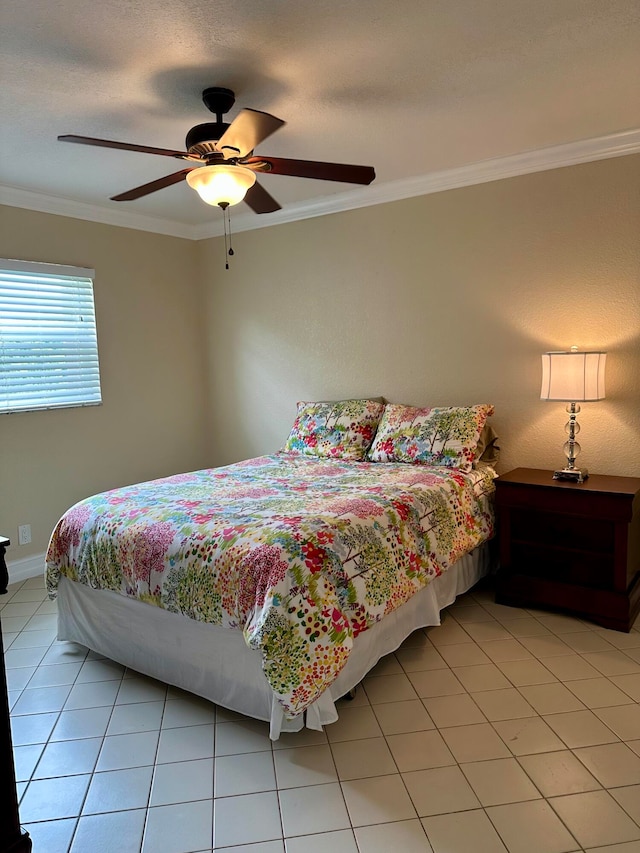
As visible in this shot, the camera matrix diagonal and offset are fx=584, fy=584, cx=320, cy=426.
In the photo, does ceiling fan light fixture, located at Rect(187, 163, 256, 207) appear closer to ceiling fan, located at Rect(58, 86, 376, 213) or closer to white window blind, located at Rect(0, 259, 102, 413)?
ceiling fan, located at Rect(58, 86, 376, 213)

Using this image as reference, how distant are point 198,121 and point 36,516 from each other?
2.66 meters

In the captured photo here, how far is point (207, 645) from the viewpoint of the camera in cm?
225

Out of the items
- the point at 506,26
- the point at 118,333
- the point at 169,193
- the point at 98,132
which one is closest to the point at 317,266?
the point at 169,193

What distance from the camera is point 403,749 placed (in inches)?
79.4

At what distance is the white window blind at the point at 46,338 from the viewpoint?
3668mm

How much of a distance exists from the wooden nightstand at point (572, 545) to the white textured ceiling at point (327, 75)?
5.92 feet

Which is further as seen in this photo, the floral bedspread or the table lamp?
the table lamp

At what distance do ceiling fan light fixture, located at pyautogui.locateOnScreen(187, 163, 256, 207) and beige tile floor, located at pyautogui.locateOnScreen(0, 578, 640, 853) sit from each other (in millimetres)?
2023


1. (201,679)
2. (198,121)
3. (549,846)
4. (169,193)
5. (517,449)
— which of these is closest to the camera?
(549,846)

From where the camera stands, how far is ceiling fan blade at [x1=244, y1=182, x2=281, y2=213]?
261cm

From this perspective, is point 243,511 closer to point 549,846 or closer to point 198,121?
point 549,846

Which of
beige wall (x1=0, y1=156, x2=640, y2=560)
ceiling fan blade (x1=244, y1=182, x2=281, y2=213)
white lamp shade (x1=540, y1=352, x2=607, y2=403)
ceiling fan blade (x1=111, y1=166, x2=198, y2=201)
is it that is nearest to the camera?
ceiling fan blade (x1=111, y1=166, x2=198, y2=201)

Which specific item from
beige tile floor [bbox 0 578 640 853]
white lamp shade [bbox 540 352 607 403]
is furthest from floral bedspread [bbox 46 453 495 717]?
white lamp shade [bbox 540 352 607 403]

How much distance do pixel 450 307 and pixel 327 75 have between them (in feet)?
5.74
